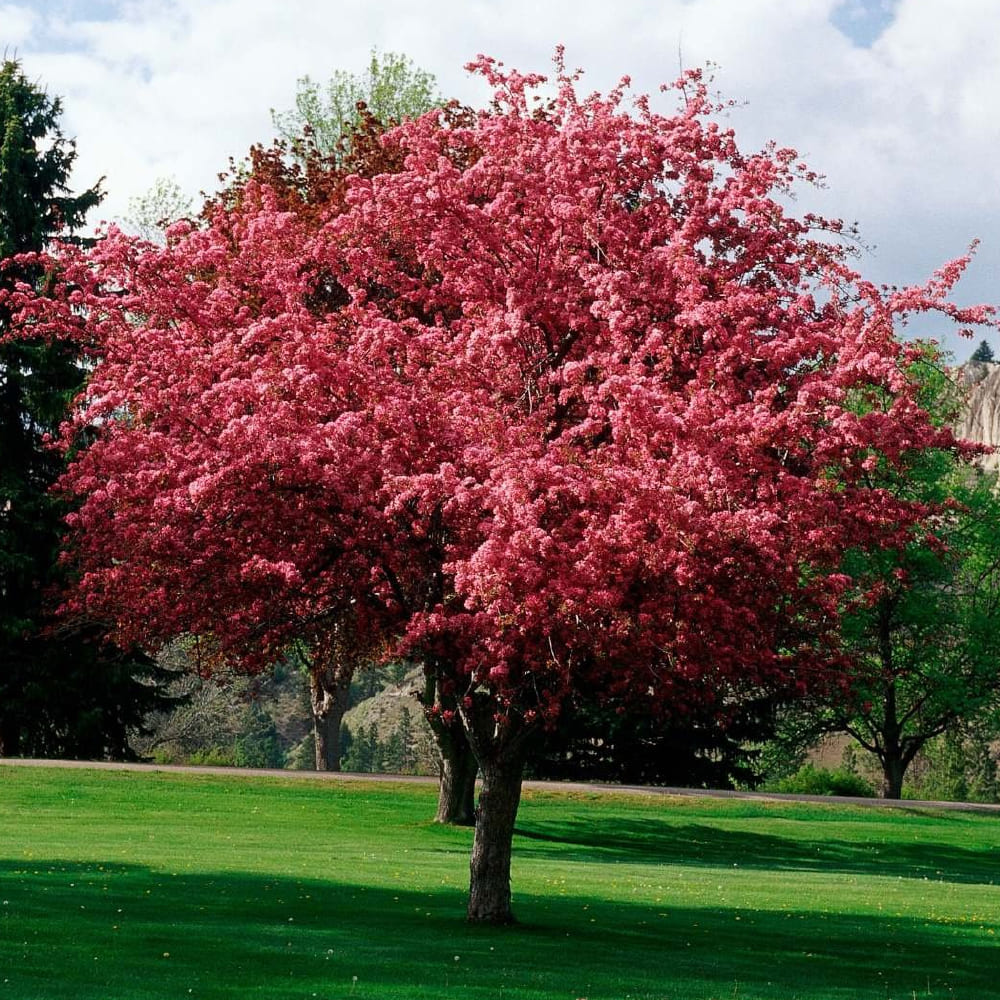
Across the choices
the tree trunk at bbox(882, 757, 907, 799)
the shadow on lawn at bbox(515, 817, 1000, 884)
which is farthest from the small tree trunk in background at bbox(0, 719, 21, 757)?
the tree trunk at bbox(882, 757, 907, 799)

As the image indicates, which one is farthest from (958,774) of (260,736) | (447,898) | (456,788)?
(447,898)

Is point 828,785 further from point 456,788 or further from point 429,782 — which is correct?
point 456,788

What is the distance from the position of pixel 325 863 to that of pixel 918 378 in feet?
107

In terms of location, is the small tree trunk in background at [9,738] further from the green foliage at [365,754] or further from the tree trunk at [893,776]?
the green foliage at [365,754]

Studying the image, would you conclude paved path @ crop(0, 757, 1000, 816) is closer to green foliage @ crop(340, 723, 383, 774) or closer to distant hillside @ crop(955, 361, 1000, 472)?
green foliage @ crop(340, 723, 383, 774)

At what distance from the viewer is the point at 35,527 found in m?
40.0

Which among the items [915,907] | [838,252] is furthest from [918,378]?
[838,252]

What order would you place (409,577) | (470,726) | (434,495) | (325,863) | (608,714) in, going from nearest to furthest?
(434,495)
(409,577)
(470,726)
(325,863)
(608,714)

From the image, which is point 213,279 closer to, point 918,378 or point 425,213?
point 425,213

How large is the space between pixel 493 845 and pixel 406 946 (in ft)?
7.46

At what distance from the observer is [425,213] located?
17391 mm

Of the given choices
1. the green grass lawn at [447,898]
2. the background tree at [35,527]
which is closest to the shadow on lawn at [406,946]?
the green grass lawn at [447,898]

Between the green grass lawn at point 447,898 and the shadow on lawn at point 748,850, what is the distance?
0.09 meters

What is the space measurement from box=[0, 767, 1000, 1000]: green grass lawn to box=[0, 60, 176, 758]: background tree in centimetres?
737
